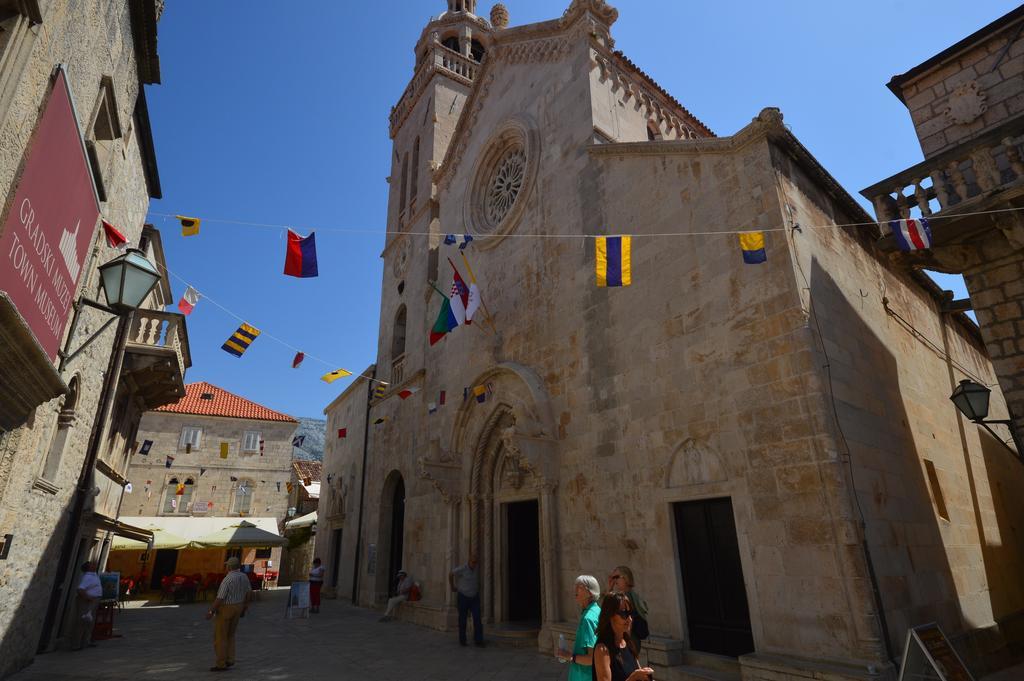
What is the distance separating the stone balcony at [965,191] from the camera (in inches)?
275

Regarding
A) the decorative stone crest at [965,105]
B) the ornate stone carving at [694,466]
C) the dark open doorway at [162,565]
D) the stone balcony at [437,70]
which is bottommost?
the dark open doorway at [162,565]

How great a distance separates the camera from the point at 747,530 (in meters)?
6.41

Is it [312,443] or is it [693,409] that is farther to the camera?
[312,443]

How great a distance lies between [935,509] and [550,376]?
5.84m

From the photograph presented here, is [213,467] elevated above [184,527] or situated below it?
above

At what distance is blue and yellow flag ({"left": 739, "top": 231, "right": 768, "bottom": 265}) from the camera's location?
6.86 m

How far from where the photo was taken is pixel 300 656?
8656 millimetres

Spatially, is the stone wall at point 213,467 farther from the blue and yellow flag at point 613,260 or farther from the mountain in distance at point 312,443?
the mountain in distance at point 312,443

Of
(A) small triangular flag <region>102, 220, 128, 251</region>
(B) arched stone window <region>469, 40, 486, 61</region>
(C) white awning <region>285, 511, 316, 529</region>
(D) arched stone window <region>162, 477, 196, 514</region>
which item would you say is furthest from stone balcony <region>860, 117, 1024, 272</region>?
(D) arched stone window <region>162, 477, 196, 514</region>

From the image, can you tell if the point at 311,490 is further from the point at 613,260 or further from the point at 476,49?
the point at 613,260

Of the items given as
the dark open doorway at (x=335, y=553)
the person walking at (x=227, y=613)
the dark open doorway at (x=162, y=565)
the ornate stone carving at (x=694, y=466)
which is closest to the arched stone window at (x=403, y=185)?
the dark open doorway at (x=335, y=553)

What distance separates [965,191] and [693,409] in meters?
4.68

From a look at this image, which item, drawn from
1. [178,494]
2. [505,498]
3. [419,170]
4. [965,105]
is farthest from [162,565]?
[965,105]

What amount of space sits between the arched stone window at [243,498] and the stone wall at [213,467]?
5cm
